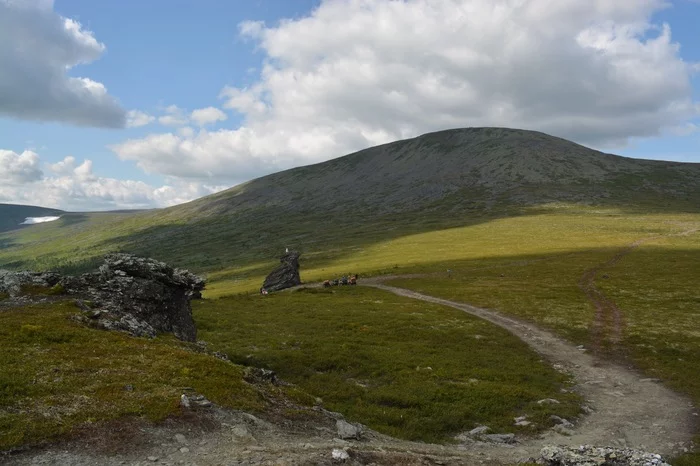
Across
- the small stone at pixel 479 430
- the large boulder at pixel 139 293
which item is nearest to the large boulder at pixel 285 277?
the large boulder at pixel 139 293

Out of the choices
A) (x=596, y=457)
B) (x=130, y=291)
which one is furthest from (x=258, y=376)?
(x=596, y=457)

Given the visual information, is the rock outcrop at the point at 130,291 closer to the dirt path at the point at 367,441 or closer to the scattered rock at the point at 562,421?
the dirt path at the point at 367,441

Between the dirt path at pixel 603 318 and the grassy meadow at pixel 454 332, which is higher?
the grassy meadow at pixel 454 332

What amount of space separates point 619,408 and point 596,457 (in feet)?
45.5

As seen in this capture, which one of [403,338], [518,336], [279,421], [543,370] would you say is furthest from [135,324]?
[518,336]

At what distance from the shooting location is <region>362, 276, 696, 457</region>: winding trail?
2206 cm

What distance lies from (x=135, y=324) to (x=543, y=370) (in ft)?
94.9

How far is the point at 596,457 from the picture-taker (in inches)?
612

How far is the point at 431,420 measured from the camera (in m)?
23.6

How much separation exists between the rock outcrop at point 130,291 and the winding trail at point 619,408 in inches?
930

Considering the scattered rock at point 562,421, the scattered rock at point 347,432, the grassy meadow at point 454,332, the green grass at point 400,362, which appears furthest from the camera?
the grassy meadow at point 454,332

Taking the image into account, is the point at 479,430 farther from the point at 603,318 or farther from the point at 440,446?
the point at 603,318

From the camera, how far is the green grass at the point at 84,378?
1452 centimetres

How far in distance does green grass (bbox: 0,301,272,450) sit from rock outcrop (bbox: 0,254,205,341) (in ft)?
11.4
